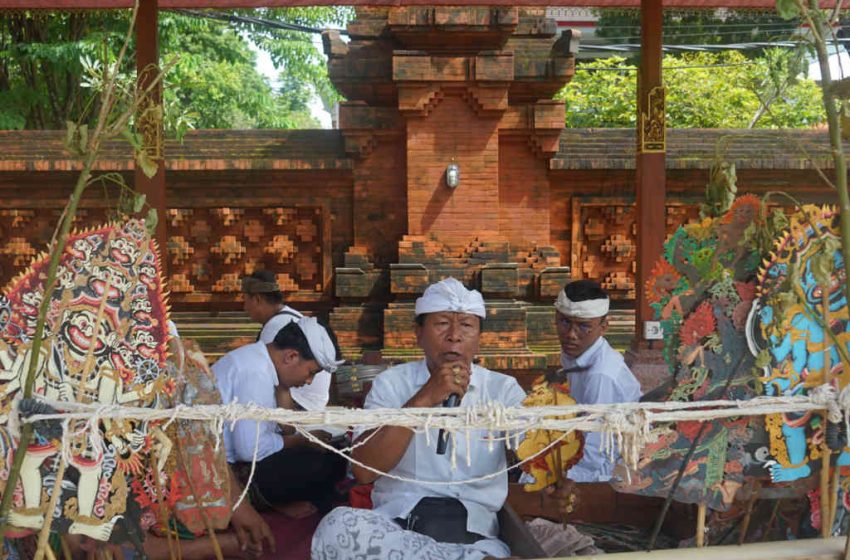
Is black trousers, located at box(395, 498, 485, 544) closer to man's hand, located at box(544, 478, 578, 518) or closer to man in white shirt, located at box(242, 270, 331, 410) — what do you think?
man's hand, located at box(544, 478, 578, 518)

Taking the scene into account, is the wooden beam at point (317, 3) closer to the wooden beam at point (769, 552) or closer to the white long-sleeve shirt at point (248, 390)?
the white long-sleeve shirt at point (248, 390)

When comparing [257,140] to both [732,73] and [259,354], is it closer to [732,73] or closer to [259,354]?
[259,354]

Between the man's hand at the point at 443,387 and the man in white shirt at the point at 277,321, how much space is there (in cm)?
193

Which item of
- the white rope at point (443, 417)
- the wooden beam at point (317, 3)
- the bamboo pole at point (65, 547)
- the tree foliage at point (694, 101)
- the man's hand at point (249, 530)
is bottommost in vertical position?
the man's hand at point (249, 530)

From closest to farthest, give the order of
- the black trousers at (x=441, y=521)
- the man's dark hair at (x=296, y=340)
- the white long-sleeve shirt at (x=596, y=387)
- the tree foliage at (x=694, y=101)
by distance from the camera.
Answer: the black trousers at (x=441, y=521), the white long-sleeve shirt at (x=596, y=387), the man's dark hair at (x=296, y=340), the tree foliage at (x=694, y=101)

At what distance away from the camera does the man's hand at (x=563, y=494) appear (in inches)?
131

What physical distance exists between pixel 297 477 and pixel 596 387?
4.69ft

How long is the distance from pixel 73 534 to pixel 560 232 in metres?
6.47

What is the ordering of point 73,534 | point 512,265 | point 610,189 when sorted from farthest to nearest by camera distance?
point 610,189 → point 512,265 → point 73,534

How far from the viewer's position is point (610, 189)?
849cm

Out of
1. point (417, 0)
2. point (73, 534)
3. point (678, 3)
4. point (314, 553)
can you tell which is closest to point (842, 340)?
point (314, 553)

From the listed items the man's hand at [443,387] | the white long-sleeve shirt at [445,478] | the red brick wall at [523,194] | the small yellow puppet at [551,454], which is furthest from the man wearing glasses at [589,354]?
the red brick wall at [523,194]

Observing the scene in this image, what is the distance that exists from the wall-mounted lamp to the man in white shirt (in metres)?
2.39

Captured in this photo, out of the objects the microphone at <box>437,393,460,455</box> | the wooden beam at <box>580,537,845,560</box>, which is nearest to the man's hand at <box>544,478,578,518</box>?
the microphone at <box>437,393,460,455</box>
